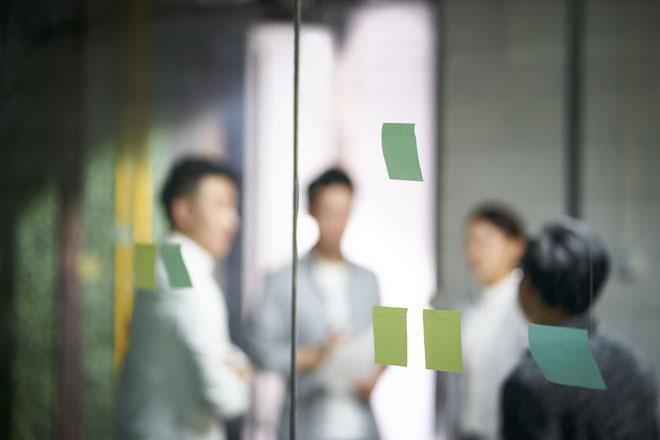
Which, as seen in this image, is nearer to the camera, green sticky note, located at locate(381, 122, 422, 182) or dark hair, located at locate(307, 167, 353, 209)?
green sticky note, located at locate(381, 122, 422, 182)

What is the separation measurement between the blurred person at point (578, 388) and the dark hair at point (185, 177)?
789 mm

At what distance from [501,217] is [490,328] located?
24 cm

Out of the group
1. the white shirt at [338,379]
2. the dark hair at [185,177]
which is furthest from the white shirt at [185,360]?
the white shirt at [338,379]

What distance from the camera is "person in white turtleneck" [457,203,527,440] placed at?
1.87m

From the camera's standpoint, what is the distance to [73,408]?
246 centimetres

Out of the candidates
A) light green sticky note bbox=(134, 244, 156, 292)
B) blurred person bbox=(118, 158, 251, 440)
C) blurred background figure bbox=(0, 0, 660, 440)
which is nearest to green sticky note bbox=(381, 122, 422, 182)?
blurred background figure bbox=(0, 0, 660, 440)


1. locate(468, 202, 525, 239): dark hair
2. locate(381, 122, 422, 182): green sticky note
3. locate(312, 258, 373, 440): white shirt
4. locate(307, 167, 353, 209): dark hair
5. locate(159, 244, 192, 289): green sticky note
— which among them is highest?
locate(381, 122, 422, 182): green sticky note

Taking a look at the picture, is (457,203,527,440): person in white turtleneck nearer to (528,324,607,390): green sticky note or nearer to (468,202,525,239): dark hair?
(468,202,525,239): dark hair

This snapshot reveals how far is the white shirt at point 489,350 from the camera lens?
186 centimetres

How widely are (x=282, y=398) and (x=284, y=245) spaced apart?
0.33 meters

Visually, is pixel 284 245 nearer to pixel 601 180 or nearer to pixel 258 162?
pixel 258 162

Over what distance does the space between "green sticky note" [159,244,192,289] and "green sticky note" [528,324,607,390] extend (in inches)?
31.9

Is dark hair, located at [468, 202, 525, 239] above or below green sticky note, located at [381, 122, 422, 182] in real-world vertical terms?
below

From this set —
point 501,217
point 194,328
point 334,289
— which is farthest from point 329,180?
point 194,328
